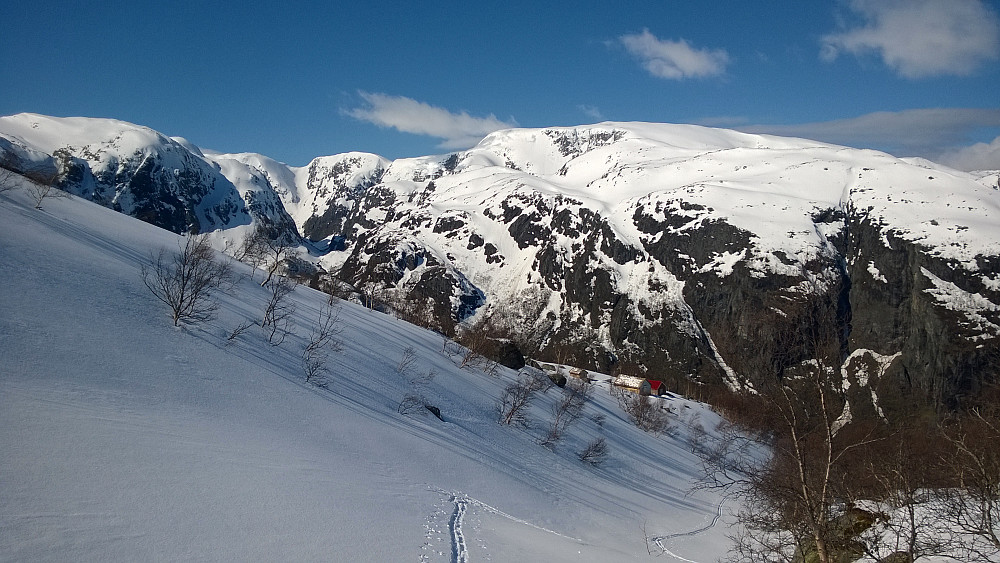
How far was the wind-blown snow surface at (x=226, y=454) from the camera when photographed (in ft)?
21.8

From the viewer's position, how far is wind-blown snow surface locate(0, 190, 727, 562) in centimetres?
664

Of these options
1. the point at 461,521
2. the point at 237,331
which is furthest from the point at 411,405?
the point at 461,521

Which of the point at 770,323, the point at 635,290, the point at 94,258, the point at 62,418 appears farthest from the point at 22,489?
the point at 635,290

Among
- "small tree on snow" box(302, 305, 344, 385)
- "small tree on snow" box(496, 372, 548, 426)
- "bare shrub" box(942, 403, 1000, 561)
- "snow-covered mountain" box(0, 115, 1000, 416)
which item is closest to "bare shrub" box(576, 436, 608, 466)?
"small tree on snow" box(496, 372, 548, 426)

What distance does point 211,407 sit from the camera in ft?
37.6

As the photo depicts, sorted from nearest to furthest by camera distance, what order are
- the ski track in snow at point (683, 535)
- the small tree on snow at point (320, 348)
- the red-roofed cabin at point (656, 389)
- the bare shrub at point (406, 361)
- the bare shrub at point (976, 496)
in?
the bare shrub at point (976, 496) < the ski track in snow at point (683, 535) < the small tree on snow at point (320, 348) < the bare shrub at point (406, 361) < the red-roofed cabin at point (656, 389)

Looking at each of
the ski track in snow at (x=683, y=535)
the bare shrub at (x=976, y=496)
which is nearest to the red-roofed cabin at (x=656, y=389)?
the ski track in snow at (x=683, y=535)

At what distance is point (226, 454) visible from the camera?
926 centimetres

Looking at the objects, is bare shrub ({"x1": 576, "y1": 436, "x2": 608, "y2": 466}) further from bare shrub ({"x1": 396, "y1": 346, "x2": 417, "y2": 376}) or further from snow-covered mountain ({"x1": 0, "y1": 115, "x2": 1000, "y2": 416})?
snow-covered mountain ({"x1": 0, "y1": 115, "x2": 1000, "y2": 416})

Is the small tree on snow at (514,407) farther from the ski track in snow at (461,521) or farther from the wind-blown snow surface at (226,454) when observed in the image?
the ski track in snow at (461,521)

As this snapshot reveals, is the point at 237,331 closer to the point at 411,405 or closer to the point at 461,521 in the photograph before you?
the point at 411,405

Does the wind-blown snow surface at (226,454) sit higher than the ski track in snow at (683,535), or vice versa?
the wind-blown snow surface at (226,454)

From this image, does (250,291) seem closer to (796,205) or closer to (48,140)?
(796,205)

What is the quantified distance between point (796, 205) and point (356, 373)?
176815 millimetres
